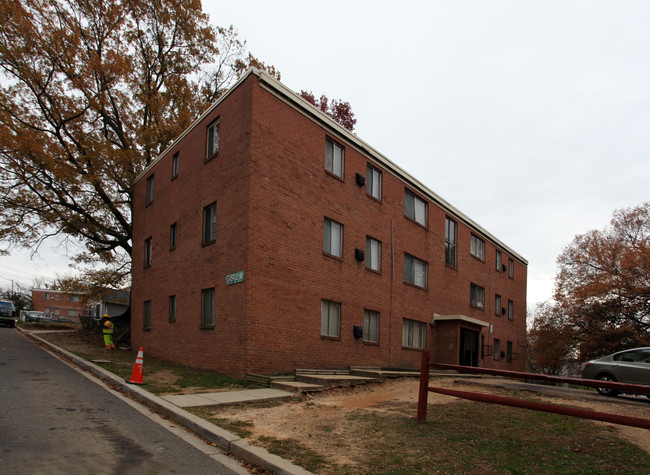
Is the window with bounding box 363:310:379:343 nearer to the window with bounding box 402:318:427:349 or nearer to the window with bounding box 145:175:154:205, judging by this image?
the window with bounding box 402:318:427:349

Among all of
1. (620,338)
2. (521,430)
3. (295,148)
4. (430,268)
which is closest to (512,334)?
(620,338)

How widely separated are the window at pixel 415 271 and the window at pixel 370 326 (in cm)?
308

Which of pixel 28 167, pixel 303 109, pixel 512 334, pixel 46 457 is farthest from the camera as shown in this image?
pixel 512 334

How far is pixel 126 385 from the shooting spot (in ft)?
34.9

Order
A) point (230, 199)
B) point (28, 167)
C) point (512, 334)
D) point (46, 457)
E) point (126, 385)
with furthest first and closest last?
point (512, 334) < point (28, 167) < point (230, 199) < point (126, 385) < point (46, 457)

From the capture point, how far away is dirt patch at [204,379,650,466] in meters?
6.39

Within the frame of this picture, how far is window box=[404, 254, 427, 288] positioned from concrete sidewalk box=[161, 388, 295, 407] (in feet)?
35.5

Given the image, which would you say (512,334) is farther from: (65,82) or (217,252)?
(65,82)

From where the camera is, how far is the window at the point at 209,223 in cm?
1538

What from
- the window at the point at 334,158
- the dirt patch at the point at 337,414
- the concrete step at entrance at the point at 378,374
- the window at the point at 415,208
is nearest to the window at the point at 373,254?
the window at the point at 334,158

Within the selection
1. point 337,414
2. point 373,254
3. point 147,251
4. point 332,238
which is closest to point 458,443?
point 337,414

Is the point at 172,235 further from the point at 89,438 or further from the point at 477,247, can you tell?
the point at 477,247

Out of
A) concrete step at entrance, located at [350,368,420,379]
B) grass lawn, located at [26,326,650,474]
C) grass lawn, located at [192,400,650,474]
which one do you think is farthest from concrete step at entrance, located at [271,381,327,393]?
grass lawn, located at [192,400,650,474]

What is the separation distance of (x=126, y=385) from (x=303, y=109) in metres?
9.87
